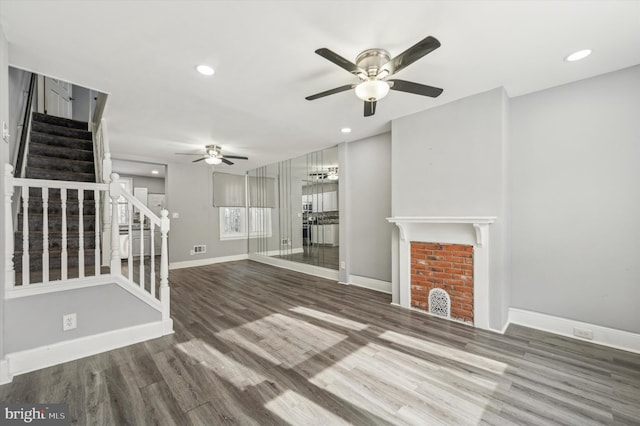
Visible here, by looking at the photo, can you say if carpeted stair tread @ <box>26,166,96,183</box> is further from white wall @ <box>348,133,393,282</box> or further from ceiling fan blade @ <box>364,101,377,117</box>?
white wall @ <box>348,133,393,282</box>

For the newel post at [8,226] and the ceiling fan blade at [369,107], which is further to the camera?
the ceiling fan blade at [369,107]

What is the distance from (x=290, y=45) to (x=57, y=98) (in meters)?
5.69

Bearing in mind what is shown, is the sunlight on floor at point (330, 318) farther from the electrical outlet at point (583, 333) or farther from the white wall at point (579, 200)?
the electrical outlet at point (583, 333)

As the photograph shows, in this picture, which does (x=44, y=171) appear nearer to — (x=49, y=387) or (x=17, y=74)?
(x=17, y=74)

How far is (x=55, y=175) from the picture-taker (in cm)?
321

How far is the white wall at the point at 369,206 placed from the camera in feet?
13.8

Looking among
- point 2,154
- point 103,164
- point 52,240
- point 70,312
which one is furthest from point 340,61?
point 52,240

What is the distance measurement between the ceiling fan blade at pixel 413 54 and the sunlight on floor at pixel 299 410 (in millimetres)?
2474

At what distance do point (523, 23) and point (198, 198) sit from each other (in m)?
6.86

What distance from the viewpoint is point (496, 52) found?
7.09ft

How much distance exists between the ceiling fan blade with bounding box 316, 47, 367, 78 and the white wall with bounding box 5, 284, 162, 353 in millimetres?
2775

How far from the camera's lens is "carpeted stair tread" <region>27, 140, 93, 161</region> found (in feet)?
11.0

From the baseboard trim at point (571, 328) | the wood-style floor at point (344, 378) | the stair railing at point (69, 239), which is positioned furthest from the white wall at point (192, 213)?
the baseboard trim at point (571, 328)

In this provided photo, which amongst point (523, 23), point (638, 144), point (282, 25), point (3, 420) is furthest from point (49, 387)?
point (638, 144)
